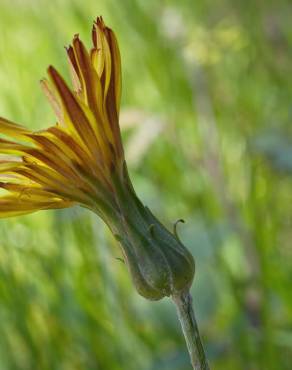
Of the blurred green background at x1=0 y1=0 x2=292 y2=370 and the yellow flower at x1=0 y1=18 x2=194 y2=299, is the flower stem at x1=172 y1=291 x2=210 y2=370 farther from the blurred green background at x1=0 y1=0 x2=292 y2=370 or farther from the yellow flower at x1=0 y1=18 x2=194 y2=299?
the blurred green background at x1=0 y1=0 x2=292 y2=370

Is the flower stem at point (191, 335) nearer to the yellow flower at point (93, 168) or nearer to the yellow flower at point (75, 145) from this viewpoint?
the yellow flower at point (93, 168)

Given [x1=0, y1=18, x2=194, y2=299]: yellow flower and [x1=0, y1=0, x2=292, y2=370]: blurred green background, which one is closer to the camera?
[x1=0, y1=18, x2=194, y2=299]: yellow flower

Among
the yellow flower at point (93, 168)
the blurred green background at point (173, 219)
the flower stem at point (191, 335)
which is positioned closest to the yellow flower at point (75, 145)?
the yellow flower at point (93, 168)

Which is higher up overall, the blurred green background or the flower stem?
the blurred green background

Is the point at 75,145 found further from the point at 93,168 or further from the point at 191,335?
the point at 191,335

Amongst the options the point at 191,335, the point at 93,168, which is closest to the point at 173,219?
the point at 93,168

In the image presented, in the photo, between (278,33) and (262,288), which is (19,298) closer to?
(262,288)

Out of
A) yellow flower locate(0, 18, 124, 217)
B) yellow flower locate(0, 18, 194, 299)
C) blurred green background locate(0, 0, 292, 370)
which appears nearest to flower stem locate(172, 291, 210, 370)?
yellow flower locate(0, 18, 194, 299)
